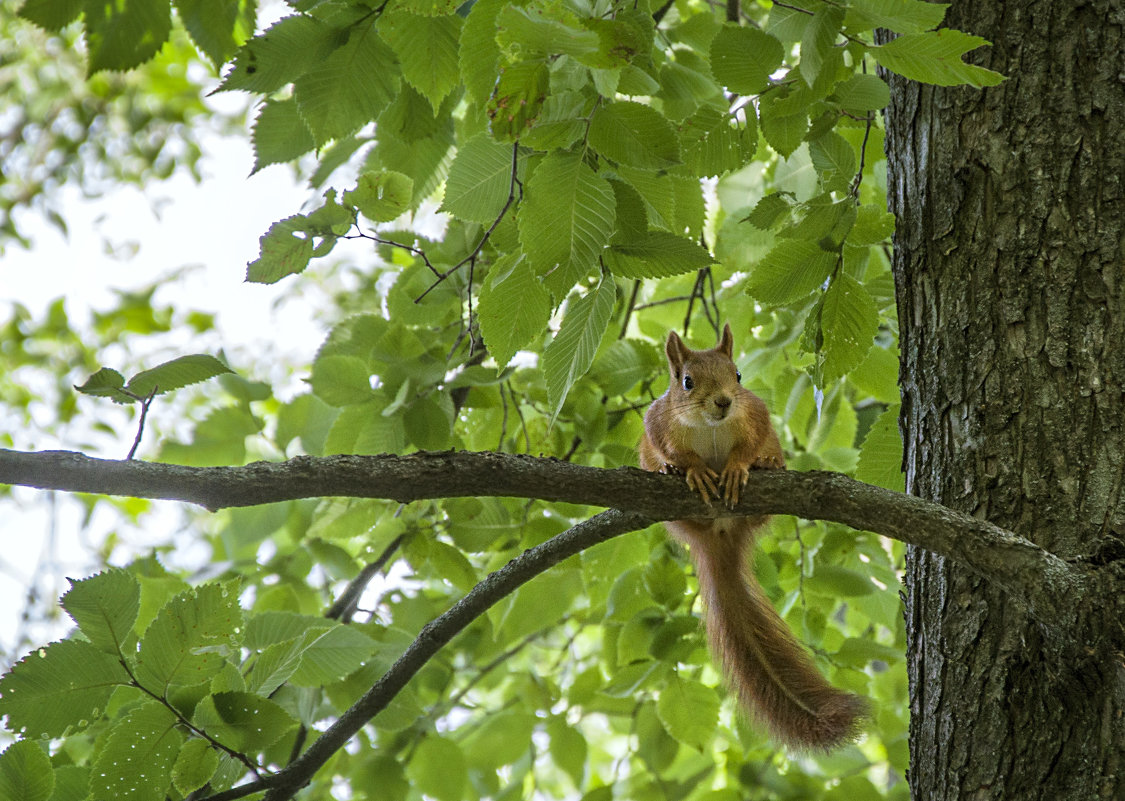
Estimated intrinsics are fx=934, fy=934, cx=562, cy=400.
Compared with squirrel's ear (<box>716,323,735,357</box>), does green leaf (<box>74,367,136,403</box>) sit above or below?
below

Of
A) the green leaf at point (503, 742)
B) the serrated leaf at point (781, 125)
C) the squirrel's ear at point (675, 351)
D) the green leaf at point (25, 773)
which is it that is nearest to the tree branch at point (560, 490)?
the serrated leaf at point (781, 125)

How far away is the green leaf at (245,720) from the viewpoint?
4.75ft

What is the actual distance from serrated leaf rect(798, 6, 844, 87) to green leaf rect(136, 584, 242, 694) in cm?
116

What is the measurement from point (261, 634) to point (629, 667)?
98cm

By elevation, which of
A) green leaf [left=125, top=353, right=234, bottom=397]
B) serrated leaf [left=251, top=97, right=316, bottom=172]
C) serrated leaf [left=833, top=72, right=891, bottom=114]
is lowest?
green leaf [left=125, top=353, right=234, bottom=397]

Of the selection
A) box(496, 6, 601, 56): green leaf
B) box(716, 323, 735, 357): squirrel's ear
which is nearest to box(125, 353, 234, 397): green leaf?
box(496, 6, 601, 56): green leaf

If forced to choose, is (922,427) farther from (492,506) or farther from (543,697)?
(543,697)

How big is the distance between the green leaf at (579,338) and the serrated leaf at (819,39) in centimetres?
41

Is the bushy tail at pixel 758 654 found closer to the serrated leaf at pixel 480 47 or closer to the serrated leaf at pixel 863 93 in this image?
the serrated leaf at pixel 863 93

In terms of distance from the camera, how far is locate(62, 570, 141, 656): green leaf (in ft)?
4.48

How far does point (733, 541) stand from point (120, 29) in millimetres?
1593

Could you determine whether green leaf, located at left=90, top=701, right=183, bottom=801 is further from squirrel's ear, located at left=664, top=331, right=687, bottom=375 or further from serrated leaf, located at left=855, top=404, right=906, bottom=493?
squirrel's ear, located at left=664, top=331, right=687, bottom=375

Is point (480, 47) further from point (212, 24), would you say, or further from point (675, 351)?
point (675, 351)

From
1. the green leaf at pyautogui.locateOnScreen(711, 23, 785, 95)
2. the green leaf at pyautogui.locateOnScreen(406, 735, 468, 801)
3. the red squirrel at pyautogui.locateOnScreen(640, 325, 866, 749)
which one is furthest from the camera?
the green leaf at pyautogui.locateOnScreen(406, 735, 468, 801)
